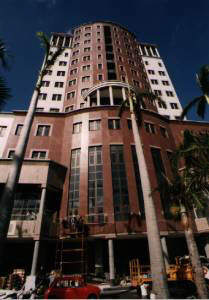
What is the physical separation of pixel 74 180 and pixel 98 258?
8787mm

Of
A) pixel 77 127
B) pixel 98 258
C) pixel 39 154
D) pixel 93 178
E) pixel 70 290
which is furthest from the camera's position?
pixel 77 127

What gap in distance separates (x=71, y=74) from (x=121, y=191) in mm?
32286

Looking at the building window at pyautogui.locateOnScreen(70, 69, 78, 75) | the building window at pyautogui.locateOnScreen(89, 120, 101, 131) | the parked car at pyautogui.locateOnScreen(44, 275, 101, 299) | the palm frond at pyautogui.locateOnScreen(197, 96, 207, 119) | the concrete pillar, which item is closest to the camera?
the parked car at pyautogui.locateOnScreen(44, 275, 101, 299)

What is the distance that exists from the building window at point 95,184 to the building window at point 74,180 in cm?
145

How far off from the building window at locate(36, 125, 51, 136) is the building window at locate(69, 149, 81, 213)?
5.48m

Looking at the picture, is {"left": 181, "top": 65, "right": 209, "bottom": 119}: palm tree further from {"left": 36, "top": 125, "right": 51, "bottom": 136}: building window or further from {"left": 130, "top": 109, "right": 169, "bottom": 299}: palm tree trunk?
{"left": 36, "top": 125, "right": 51, "bottom": 136}: building window

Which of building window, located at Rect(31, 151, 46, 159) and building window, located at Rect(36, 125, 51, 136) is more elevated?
building window, located at Rect(36, 125, 51, 136)

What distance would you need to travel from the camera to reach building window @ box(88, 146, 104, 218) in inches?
808

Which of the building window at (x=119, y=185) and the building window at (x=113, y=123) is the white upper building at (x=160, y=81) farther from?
the building window at (x=119, y=185)

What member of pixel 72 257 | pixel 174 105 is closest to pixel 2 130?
pixel 72 257

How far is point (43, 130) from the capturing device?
27.6 metres

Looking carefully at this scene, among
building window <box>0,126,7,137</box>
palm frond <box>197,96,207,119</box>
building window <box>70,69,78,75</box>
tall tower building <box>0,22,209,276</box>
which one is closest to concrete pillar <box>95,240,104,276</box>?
tall tower building <box>0,22,209,276</box>

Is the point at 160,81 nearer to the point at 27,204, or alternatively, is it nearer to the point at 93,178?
the point at 93,178

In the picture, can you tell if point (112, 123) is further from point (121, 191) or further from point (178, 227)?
point (178, 227)
